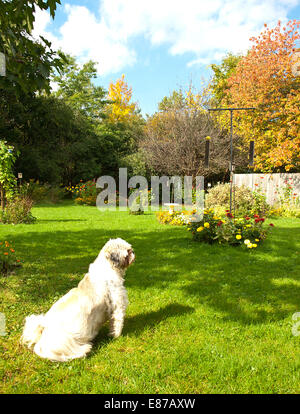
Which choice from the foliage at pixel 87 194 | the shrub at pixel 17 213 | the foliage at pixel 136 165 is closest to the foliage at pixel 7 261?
the shrub at pixel 17 213

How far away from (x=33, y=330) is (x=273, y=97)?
53.8 feet

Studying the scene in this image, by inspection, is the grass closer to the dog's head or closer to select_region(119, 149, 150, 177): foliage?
the dog's head

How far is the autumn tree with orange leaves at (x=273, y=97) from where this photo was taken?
47.3 feet

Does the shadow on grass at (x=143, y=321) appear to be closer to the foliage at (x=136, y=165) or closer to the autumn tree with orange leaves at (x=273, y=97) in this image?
the autumn tree with orange leaves at (x=273, y=97)

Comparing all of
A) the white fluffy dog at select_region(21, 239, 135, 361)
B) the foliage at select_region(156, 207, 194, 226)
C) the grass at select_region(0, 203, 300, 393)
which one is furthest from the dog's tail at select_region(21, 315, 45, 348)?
the foliage at select_region(156, 207, 194, 226)

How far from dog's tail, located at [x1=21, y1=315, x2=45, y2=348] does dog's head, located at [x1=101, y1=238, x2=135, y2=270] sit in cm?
93

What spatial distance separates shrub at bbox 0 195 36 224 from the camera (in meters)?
10.1

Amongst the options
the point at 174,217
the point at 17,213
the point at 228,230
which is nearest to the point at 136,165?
the point at 174,217

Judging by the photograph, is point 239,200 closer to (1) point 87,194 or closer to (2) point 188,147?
(2) point 188,147

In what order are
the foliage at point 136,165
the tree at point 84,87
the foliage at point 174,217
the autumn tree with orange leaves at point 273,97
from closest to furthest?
Result: the foliage at point 174,217
the autumn tree with orange leaves at point 273,97
the foliage at point 136,165
the tree at point 84,87

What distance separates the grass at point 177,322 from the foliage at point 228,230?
300 millimetres

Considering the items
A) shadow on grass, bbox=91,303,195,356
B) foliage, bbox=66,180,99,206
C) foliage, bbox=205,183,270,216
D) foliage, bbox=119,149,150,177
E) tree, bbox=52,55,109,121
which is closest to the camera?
shadow on grass, bbox=91,303,195,356
